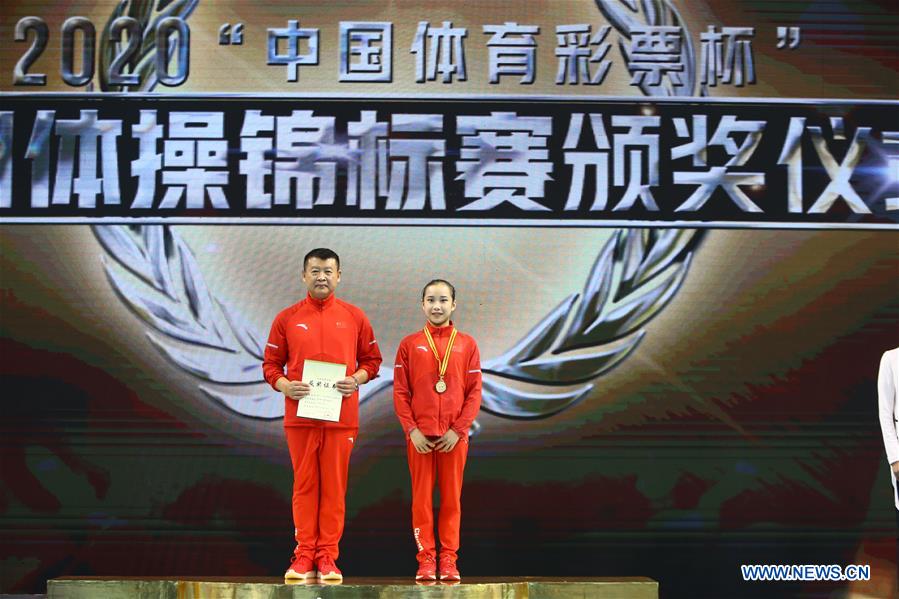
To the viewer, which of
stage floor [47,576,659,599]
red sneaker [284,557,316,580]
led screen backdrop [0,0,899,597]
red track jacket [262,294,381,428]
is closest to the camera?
stage floor [47,576,659,599]

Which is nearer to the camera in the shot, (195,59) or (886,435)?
(886,435)

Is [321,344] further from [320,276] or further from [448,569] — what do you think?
[448,569]

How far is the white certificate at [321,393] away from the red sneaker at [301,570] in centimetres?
57

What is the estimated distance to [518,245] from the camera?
5.04 m

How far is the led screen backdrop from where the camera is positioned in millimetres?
4980

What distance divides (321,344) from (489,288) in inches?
43.9

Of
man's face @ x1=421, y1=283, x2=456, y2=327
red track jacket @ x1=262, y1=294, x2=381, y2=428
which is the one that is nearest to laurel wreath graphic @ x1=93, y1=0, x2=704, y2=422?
red track jacket @ x1=262, y1=294, x2=381, y2=428

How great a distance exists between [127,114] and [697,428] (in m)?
3.14

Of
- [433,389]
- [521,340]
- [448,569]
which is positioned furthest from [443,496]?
[521,340]

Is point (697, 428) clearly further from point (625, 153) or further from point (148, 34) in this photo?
point (148, 34)

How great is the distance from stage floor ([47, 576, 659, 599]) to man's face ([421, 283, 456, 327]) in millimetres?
1052

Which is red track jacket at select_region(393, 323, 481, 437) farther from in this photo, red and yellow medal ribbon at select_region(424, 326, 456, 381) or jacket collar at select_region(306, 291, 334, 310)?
jacket collar at select_region(306, 291, 334, 310)

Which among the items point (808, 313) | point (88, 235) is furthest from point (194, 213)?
point (808, 313)

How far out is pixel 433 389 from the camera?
4.20 metres
